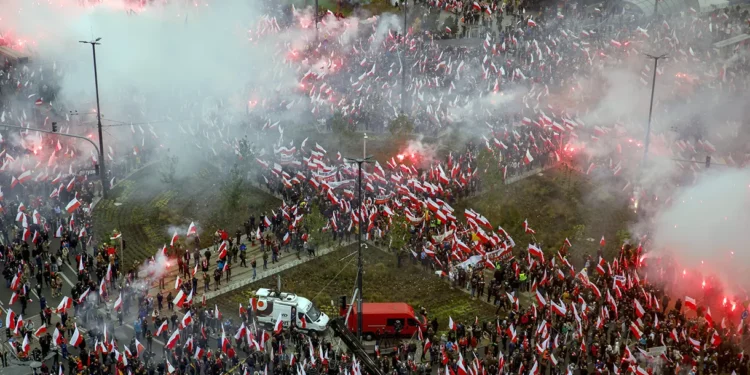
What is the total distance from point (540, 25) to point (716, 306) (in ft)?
119

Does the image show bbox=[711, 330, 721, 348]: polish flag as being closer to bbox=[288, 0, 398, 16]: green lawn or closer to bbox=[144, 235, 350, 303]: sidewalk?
bbox=[144, 235, 350, 303]: sidewalk

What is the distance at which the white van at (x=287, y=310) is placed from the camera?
35.7m

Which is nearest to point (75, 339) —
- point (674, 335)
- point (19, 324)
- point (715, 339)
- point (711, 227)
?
point (19, 324)

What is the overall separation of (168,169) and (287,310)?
2152 centimetres

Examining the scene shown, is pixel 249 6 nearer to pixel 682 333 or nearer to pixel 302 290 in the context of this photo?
pixel 302 290

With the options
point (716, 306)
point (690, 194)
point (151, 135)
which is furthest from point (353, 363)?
point (151, 135)

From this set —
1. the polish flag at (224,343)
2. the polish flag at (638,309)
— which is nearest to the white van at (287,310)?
the polish flag at (224,343)

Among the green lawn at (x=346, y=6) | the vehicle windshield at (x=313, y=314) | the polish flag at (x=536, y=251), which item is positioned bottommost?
the vehicle windshield at (x=313, y=314)

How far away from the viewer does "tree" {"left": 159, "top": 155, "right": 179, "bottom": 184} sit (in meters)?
51.9

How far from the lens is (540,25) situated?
68938 mm

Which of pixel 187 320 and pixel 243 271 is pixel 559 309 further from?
pixel 243 271

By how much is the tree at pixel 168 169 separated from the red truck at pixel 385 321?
20697mm

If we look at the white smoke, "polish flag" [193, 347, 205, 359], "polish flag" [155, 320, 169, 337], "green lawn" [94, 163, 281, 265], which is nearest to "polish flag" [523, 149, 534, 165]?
the white smoke

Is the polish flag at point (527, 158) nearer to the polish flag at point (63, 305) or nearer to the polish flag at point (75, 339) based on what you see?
the polish flag at point (63, 305)
